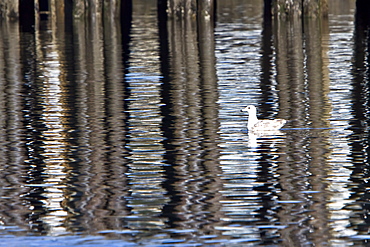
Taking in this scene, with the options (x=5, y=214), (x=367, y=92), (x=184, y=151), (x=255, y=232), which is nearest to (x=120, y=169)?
(x=184, y=151)

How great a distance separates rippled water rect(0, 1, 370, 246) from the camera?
23.7 feet

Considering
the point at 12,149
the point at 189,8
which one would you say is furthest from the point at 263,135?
the point at 189,8

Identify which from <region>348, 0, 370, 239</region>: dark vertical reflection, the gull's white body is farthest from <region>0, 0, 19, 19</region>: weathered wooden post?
the gull's white body

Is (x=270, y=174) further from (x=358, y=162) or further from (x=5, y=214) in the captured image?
(x=5, y=214)

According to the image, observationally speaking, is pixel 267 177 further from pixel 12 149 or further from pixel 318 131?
pixel 12 149

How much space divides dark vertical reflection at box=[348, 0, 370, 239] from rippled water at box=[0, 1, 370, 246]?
0.02 meters

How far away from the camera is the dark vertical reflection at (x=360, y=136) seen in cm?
747

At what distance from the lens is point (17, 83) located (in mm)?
16922

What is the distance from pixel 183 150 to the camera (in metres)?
10.3

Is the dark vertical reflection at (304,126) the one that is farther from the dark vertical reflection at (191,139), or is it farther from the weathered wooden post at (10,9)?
the weathered wooden post at (10,9)

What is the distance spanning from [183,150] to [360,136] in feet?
7.35

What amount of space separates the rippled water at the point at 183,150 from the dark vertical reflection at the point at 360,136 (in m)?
0.02

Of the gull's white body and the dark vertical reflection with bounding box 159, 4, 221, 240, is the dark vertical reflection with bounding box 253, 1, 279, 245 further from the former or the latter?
the gull's white body

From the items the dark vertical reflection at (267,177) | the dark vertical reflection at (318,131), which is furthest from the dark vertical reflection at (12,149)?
the dark vertical reflection at (318,131)
